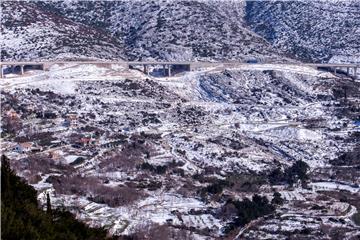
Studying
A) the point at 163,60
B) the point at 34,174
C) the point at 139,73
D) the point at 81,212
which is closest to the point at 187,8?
the point at 163,60

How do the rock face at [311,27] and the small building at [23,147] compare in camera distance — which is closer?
the small building at [23,147]

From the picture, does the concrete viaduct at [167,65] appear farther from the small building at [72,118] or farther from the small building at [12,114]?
the small building at [72,118]

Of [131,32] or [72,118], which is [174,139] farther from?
[131,32]

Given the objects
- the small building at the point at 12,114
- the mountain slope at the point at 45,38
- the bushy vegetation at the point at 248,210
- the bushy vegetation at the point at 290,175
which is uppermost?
the mountain slope at the point at 45,38

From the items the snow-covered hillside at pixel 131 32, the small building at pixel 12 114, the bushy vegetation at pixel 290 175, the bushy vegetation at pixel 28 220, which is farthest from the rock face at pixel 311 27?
the bushy vegetation at pixel 28 220

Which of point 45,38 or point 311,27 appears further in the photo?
point 311,27

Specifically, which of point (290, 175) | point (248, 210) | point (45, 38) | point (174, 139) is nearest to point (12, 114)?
point (174, 139)

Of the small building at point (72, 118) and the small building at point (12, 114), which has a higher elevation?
the small building at point (12, 114)
